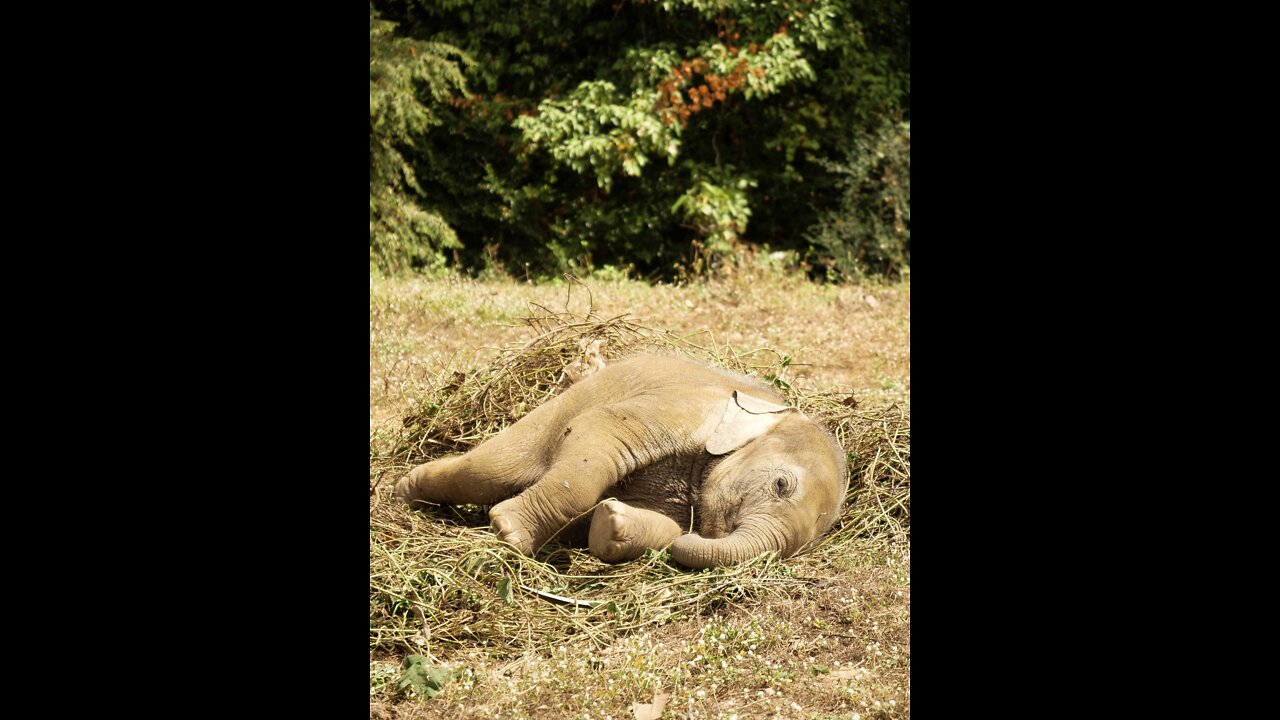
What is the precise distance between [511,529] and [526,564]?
254 mm

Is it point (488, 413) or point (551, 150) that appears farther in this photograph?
point (551, 150)

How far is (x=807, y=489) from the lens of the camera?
186 inches

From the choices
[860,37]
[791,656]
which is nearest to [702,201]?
[860,37]

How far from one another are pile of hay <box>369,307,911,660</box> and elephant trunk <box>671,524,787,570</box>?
0.16 ft

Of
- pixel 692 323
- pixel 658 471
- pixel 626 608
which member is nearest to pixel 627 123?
pixel 692 323

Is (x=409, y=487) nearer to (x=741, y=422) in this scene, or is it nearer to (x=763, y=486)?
(x=741, y=422)

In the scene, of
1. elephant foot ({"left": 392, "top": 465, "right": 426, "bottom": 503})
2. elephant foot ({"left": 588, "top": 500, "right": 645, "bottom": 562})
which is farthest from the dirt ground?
elephant foot ({"left": 588, "top": 500, "right": 645, "bottom": 562})

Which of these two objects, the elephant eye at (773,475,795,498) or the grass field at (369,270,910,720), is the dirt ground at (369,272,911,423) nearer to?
the grass field at (369,270,910,720)

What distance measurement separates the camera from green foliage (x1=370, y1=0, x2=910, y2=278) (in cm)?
1489

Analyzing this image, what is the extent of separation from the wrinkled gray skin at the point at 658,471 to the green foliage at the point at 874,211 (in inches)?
377

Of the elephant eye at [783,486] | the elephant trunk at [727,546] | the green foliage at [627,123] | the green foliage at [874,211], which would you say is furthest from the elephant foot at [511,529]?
the green foliage at [874,211]

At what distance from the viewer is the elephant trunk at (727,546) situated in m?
4.36

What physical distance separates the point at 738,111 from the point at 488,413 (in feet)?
36.7

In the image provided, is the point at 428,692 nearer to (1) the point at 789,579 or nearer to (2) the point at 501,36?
(1) the point at 789,579
